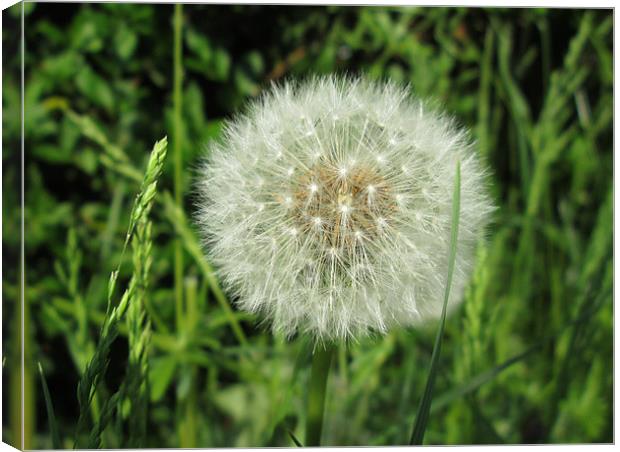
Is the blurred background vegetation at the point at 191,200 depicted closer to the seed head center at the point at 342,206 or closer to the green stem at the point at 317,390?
the green stem at the point at 317,390

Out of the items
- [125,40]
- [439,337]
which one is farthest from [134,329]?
[125,40]

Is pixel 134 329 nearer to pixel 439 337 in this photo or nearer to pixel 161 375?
pixel 439 337

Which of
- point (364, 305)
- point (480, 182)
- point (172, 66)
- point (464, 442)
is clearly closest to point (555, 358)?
point (464, 442)

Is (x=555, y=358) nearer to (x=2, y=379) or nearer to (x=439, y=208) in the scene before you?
(x=439, y=208)

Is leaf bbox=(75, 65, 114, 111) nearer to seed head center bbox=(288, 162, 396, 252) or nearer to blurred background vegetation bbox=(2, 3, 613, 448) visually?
blurred background vegetation bbox=(2, 3, 613, 448)

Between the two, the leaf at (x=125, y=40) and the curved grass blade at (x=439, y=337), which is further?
the leaf at (x=125, y=40)

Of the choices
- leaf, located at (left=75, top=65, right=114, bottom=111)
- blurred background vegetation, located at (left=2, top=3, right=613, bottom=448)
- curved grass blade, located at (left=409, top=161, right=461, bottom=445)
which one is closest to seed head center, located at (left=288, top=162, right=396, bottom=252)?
curved grass blade, located at (left=409, top=161, right=461, bottom=445)

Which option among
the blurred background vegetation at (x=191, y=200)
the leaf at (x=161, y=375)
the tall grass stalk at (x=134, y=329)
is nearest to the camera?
the tall grass stalk at (x=134, y=329)

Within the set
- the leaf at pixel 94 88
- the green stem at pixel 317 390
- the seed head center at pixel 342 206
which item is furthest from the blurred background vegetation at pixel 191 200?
the seed head center at pixel 342 206
